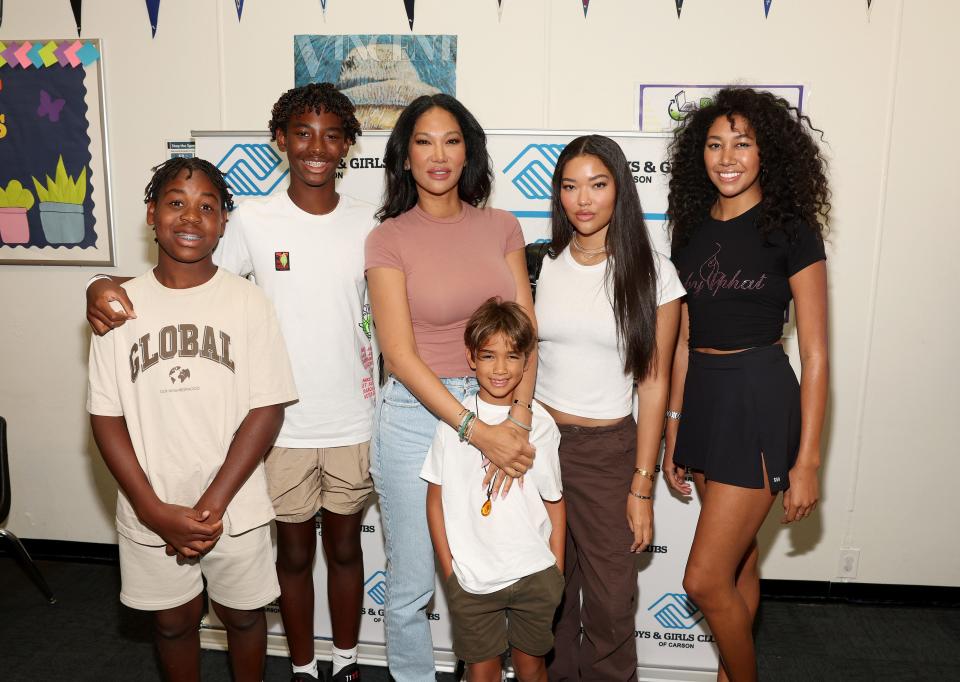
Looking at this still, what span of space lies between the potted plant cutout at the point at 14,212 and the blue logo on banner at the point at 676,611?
3.29 meters

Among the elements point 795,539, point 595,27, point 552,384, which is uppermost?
point 595,27

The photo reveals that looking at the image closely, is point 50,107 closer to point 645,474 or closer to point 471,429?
point 471,429

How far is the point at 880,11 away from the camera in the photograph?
2.65m

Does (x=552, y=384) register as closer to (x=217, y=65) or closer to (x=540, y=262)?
(x=540, y=262)

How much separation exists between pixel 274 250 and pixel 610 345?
1.01 m

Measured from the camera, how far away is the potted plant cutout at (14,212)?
3098mm

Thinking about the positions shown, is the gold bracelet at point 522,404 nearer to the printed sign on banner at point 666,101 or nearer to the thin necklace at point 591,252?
the thin necklace at point 591,252

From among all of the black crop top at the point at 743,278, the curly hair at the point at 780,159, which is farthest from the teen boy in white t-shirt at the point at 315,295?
the curly hair at the point at 780,159

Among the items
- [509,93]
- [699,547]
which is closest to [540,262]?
[699,547]

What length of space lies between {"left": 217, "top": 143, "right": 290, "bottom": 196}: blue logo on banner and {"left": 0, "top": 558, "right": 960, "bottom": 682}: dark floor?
1.79m

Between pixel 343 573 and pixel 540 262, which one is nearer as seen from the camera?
pixel 540 262

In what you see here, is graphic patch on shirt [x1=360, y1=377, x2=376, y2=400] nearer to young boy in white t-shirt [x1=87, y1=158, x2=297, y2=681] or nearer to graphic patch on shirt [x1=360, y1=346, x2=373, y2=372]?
graphic patch on shirt [x1=360, y1=346, x2=373, y2=372]

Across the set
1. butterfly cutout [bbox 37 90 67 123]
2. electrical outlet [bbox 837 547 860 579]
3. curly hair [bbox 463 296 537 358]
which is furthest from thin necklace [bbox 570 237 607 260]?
butterfly cutout [bbox 37 90 67 123]

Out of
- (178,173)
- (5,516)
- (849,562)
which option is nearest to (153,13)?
(178,173)
